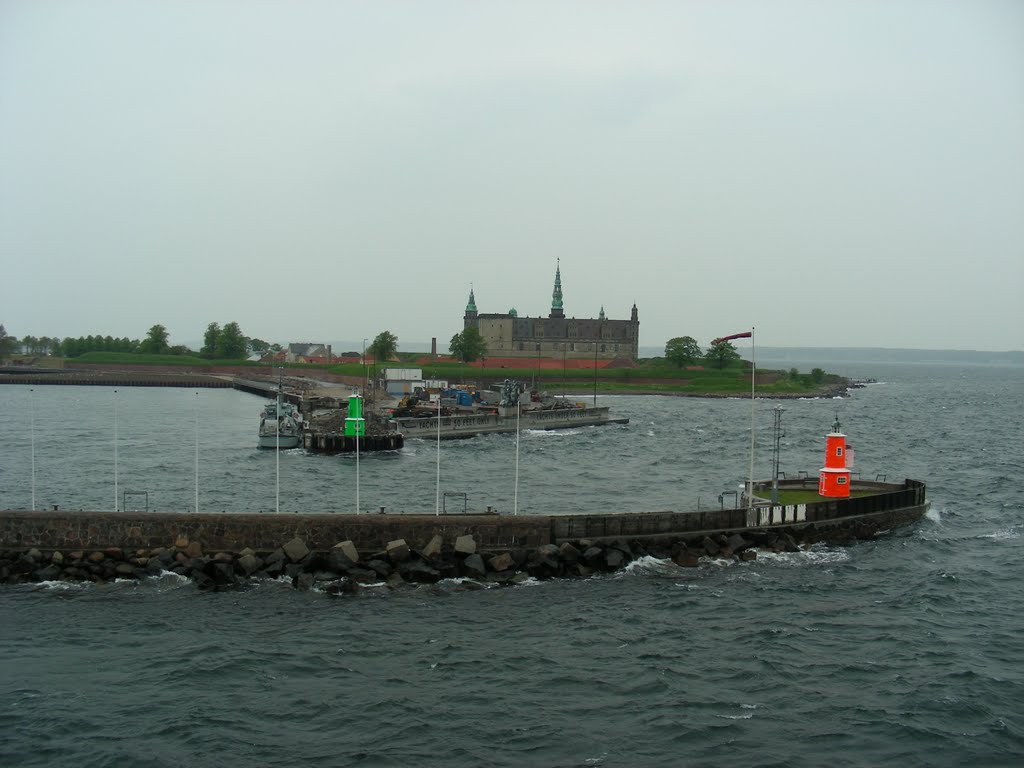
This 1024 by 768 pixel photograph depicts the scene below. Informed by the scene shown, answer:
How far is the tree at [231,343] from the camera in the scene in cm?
18988

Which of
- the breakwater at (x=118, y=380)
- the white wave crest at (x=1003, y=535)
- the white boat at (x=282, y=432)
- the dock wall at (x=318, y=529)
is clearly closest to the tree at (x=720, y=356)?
the breakwater at (x=118, y=380)

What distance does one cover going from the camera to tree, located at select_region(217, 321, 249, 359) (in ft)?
623

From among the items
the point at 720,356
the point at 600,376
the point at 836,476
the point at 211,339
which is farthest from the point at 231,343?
the point at 836,476

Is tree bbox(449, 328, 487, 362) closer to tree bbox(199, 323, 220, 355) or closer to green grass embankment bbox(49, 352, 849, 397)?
green grass embankment bbox(49, 352, 849, 397)

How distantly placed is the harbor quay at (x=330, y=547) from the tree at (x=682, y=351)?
461 feet

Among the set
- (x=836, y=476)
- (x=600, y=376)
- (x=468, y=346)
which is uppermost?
(x=468, y=346)

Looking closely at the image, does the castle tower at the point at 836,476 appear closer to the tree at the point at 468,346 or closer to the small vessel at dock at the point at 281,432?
the small vessel at dock at the point at 281,432

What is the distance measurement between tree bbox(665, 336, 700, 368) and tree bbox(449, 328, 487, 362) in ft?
116

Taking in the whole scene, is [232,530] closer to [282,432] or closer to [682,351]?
[282,432]

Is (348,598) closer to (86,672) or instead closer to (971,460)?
(86,672)

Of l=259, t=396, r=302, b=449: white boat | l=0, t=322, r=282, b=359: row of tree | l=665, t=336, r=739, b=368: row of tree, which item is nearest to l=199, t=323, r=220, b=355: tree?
l=0, t=322, r=282, b=359: row of tree

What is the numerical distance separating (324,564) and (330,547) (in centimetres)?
78

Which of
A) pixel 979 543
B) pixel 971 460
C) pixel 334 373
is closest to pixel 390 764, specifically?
pixel 979 543

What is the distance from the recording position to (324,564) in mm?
27984
